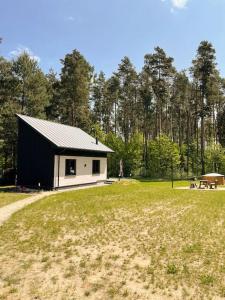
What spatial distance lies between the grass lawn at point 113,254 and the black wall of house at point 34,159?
29.5ft

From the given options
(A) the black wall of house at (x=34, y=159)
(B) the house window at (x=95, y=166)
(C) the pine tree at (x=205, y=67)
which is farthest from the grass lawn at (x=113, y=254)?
(C) the pine tree at (x=205, y=67)

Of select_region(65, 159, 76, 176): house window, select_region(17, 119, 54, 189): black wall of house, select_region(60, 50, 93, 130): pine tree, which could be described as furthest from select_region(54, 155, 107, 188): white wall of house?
select_region(60, 50, 93, 130): pine tree

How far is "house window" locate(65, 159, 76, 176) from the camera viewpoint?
24.8 meters

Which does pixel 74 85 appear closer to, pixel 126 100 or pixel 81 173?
pixel 126 100

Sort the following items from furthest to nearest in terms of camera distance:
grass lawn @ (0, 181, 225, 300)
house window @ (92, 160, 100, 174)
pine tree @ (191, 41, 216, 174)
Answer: pine tree @ (191, 41, 216, 174) < house window @ (92, 160, 100, 174) < grass lawn @ (0, 181, 225, 300)

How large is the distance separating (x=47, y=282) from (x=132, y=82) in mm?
48558

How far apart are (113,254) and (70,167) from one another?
57.0ft

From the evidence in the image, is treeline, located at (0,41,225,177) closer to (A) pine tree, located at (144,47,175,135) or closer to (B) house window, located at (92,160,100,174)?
(A) pine tree, located at (144,47,175,135)

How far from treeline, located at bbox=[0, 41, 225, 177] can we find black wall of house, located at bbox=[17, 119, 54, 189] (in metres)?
9.85

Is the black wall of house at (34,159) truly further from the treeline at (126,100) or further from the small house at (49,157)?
the treeline at (126,100)

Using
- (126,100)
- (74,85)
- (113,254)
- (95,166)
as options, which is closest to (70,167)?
(95,166)

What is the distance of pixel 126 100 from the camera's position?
2144 inches

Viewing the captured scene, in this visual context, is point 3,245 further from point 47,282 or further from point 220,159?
point 220,159

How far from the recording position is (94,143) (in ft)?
97.6
